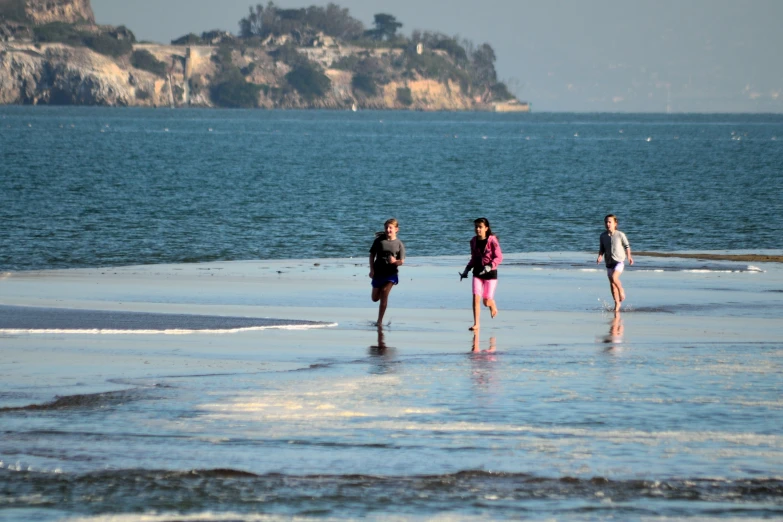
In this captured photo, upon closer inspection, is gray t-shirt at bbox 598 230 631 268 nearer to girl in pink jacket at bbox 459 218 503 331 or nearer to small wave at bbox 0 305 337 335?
girl in pink jacket at bbox 459 218 503 331

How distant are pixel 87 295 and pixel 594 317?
8070 millimetres

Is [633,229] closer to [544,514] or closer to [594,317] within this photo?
[594,317]

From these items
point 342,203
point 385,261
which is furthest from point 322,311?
point 342,203

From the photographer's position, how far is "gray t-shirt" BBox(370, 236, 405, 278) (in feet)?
53.7

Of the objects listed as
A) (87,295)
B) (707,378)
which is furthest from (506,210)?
(707,378)

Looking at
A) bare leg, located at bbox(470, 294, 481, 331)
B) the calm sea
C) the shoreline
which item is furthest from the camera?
Result: the calm sea

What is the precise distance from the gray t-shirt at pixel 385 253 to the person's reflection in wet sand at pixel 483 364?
1.65m

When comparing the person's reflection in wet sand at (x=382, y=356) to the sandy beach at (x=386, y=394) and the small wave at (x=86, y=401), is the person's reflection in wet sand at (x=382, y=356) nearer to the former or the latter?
the sandy beach at (x=386, y=394)

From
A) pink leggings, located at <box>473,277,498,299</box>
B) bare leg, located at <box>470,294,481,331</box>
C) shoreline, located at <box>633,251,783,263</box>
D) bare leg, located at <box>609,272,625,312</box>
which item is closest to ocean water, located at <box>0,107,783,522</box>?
bare leg, located at <box>470,294,481,331</box>

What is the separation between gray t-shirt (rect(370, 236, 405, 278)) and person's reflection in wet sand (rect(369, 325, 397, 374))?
4.64 ft

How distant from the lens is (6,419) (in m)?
10.2

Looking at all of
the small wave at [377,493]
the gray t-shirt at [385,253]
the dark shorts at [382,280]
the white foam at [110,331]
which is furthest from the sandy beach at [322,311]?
the small wave at [377,493]

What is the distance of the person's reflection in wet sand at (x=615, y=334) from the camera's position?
14711mm

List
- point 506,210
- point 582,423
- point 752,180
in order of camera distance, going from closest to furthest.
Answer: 1. point 582,423
2. point 506,210
3. point 752,180
